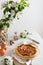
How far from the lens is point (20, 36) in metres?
1.68

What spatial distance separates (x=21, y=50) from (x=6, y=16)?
0.29 meters

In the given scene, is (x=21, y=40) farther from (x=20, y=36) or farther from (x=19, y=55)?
(x=19, y=55)

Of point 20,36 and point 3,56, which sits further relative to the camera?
point 20,36

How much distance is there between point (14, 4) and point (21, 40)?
40 cm

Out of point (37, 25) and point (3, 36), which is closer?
point (3, 36)

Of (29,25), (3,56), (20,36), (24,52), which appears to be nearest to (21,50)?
(24,52)

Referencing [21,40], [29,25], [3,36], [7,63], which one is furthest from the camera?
[29,25]

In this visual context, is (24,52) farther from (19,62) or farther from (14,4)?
(14,4)

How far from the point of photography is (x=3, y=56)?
1415mm

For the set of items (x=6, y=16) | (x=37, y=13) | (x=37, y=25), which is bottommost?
(x=37, y=25)

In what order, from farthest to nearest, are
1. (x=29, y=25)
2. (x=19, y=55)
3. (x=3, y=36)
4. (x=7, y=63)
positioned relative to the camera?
(x=29, y=25)
(x=3, y=36)
(x=19, y=55)
(x=7, y=63)

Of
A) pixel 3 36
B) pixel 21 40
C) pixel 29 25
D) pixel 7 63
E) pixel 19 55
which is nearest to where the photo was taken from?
pixel 7 63

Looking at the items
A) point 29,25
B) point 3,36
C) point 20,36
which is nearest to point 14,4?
point 3,36

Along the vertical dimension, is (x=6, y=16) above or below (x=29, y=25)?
above
